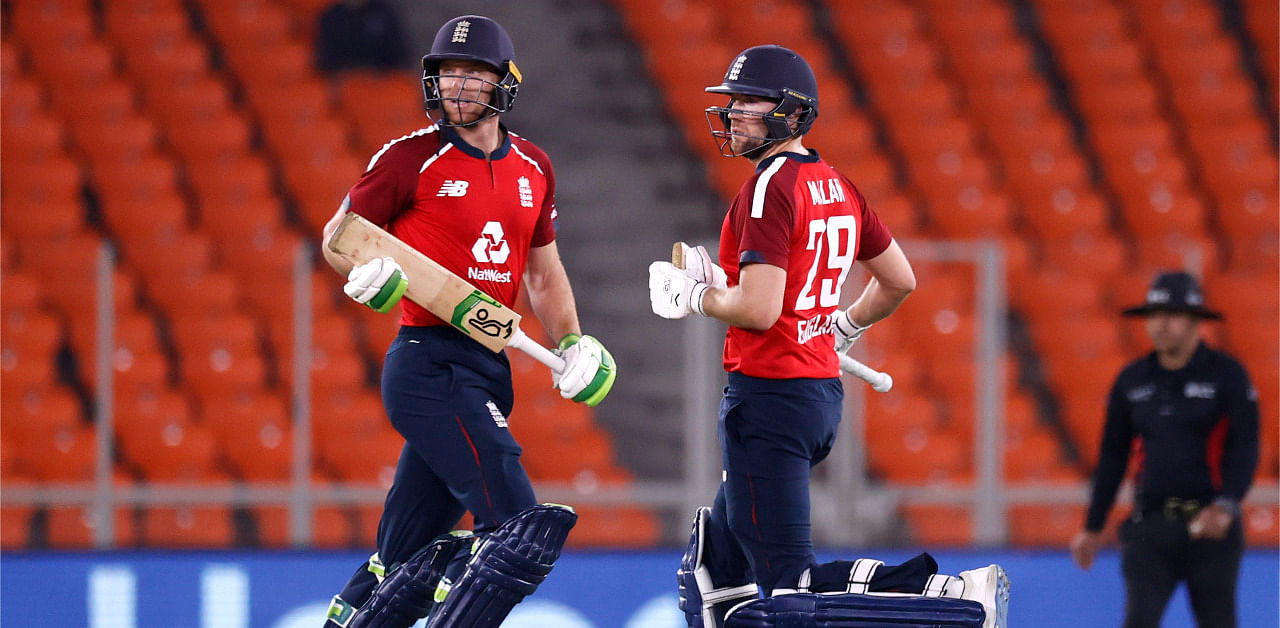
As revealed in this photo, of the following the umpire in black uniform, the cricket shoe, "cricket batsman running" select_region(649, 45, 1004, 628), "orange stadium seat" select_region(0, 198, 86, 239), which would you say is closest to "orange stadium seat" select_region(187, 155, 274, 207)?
"orange stadium seat" select_region(0, 198, 86, 239)

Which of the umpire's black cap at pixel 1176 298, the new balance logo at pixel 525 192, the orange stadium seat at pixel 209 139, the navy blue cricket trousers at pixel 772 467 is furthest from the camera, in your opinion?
the orange stadium seat at pixel 209 139

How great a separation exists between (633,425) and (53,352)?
311cm

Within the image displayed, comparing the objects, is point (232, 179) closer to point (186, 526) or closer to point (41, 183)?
point (41, 183)

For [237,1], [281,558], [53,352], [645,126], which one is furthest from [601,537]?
[237,1]

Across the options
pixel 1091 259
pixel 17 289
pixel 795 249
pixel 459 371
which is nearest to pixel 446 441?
pixel 459 371

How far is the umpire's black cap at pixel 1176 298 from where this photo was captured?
6.52 meters

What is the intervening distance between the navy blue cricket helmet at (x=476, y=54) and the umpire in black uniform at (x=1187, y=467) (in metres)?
2.94

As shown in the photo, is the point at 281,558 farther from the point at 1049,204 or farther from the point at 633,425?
the point at 1049,204

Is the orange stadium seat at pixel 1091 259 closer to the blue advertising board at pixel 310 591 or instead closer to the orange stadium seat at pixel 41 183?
the blue advertising board at pixel 310 591

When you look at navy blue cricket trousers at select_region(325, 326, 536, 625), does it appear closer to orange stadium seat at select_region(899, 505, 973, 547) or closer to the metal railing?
the metal railing

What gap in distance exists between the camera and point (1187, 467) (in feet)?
21.1

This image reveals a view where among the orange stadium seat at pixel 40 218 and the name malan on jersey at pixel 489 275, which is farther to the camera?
the orange stadium seat at pixel 40 218

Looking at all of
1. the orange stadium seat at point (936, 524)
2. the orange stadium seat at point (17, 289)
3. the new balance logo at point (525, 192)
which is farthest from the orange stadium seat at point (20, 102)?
the new balance logo at point (525, 192)

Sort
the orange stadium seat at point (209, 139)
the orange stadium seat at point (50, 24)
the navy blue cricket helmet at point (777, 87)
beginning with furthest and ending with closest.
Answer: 1. the orange stadium seat at point (50, 24)
2. the orange stadium seat at point (209, 139)
3. the navy blue cricket helmet at point (777, 87)
